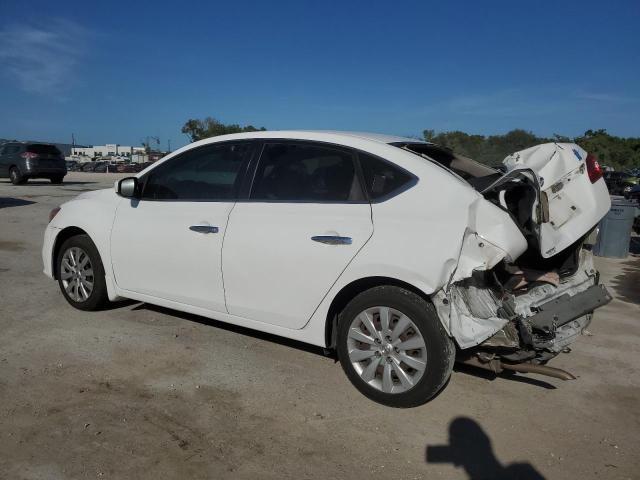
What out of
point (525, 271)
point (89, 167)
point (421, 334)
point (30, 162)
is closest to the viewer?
point (421, 334)

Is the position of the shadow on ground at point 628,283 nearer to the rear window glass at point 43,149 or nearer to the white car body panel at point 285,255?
the white car body panel at point 285,255

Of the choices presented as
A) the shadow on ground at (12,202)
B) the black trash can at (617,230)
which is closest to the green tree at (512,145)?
the black trash can at (617,230)

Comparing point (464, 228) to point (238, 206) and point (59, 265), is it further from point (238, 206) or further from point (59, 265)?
point (59, 265)

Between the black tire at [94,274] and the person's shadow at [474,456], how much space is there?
3228 millimetres

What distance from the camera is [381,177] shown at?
139 inches

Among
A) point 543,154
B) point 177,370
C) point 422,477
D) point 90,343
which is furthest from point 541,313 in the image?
point 90,343

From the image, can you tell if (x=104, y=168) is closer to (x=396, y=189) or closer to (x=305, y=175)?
(x=305, y=175)

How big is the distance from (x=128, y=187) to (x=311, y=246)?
1.87 metres

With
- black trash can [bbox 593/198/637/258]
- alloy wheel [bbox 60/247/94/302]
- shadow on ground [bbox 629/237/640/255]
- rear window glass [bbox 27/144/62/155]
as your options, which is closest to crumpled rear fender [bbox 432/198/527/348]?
alloy wheel [bbox 60/247/94/302]

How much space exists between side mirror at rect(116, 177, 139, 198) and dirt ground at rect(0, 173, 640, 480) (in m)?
1.18

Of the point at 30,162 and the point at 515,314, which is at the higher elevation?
the point at 30,162

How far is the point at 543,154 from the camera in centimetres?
363

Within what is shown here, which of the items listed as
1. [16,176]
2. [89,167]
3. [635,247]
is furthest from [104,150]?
[635,247]

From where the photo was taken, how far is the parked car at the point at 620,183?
80.0 feet
